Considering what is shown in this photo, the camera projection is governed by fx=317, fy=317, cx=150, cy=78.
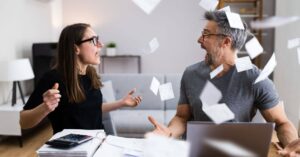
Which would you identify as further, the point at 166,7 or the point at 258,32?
the point at 166,7

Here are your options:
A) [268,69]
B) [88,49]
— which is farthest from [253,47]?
[88,49]

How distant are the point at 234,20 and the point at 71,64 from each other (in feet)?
2.72

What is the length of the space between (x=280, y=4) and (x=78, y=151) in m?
4.11

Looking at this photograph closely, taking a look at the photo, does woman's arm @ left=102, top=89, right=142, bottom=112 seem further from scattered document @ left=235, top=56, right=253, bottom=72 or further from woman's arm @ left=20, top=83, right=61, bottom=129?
scattered document @ left=235, top=56, right=253, bottom=72

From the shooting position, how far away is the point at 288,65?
153 inches

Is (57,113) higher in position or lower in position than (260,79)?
lower

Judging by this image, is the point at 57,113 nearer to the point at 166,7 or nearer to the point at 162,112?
the point at 162,112

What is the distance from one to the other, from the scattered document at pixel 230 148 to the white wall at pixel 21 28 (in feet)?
10.4

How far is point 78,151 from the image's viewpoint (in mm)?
1156

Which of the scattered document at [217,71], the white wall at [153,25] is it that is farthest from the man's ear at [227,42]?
the white wall at [153,25]

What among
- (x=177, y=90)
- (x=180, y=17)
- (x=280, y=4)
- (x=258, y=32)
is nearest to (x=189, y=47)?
(x=180, y=17)

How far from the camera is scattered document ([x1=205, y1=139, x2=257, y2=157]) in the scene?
1011mm

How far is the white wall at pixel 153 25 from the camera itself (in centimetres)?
525

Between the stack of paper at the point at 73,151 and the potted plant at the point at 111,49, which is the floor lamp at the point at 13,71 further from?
the stack of paper at the point at 73,151
